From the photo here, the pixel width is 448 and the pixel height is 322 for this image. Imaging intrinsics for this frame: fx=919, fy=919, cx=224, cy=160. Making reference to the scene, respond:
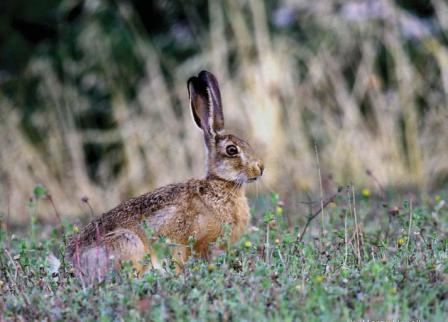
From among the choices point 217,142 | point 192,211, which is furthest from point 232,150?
point 192,211

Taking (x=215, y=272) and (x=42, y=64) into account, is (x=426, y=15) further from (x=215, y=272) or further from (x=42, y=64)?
(x=215, y=272)

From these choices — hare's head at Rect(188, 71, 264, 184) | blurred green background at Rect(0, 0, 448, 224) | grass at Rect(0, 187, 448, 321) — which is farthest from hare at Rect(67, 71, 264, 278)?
blurred green background at Rect(0, 0, 448, 224)

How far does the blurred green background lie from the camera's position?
12.2m

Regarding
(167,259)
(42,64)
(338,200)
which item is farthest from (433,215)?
(42,64)

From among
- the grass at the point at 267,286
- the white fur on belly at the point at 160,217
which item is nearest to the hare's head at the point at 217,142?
the grass at the point at 267,286

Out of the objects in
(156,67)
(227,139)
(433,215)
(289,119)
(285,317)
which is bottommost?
(285,317)

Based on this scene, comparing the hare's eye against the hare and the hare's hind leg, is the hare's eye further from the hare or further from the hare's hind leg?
the hare's hind leg

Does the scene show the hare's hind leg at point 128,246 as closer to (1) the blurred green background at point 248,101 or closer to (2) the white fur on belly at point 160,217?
(2) the white fur on belly at point 160,217

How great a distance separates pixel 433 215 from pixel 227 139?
5.66 feet

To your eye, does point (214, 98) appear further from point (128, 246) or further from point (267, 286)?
point (267, 286)

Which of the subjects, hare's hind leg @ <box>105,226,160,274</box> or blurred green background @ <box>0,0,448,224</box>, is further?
blurred green background @ <box>0,0,448,224</box>

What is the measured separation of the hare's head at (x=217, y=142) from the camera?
7156 mm

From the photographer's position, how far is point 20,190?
12.7 meters

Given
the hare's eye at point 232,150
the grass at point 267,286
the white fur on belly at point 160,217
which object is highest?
the hare's eye at point 232,150
